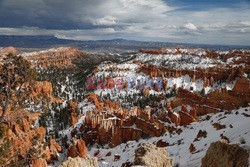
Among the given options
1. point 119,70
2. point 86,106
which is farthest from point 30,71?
point 119,70

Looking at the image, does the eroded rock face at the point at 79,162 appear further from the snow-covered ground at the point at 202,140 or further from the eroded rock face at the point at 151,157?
the snow-covered ground at the point at 202,140

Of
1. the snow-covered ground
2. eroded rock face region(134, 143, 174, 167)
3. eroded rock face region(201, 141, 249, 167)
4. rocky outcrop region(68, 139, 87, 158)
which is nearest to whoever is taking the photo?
eroded rock face region(201, 141, 249, 167)

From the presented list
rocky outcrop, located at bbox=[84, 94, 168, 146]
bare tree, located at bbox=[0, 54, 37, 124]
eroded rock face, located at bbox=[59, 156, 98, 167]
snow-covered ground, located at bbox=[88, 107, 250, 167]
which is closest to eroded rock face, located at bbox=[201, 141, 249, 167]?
snow-covered ground, located at bbox=[88, 107, 250, 167]

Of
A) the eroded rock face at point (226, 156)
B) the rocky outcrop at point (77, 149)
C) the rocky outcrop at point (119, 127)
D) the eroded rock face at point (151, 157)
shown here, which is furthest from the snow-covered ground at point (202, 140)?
the rocky outcrop at point (119, 127)

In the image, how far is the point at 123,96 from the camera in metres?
115

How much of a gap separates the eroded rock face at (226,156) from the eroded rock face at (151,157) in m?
3.71

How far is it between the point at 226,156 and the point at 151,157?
236 inches

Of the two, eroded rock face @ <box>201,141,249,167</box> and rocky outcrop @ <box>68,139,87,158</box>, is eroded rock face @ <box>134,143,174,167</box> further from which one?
rocky outcrop @ <box>68,139,87,158</box>

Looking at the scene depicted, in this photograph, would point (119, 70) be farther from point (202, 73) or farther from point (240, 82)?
point (240, 82)

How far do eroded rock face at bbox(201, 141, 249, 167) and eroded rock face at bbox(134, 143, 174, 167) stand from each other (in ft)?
12.2

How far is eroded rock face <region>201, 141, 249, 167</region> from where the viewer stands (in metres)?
11.6

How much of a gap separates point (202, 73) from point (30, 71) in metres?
112

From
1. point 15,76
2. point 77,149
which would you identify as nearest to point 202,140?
point 15,76

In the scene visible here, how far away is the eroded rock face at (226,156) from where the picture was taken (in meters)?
11.6
